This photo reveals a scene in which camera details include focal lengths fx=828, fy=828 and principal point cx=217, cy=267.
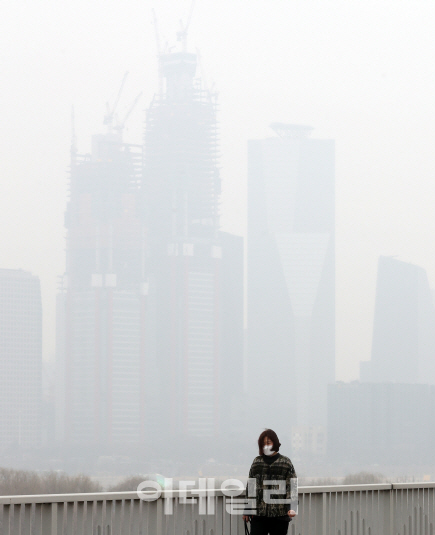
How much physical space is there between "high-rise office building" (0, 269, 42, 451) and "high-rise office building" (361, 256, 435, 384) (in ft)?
134

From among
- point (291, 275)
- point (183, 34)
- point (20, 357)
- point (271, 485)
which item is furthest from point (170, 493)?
point (291, 275)

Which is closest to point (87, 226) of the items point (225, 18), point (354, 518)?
point (225, 18)

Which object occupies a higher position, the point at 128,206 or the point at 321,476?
the point at 128,206

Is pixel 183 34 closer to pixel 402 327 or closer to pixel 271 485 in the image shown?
pixel 402 327

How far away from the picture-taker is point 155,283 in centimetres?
10731

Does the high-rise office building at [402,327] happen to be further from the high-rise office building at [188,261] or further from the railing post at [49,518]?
the railing post at [49,518]

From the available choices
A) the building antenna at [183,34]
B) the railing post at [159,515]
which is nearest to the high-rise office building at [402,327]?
the building antenna at [183,34]

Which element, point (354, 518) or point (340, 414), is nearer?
point (354, 518)

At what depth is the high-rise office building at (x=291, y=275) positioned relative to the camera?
4176 inches

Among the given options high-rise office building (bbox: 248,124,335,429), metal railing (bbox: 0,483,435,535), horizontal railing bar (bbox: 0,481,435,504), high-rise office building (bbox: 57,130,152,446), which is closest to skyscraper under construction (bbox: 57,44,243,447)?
high-rise office building (bbox: 57,130,152,446)

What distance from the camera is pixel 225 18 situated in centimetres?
11769

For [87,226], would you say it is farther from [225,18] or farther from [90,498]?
[90,498]

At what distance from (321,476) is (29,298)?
40888 mm

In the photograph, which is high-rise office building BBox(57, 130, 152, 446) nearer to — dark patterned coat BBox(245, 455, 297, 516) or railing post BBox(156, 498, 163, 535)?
railing post BBox(156, 498, 163, 535)
